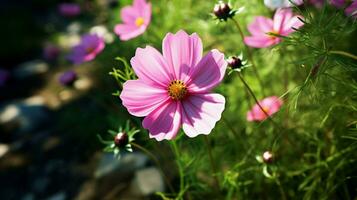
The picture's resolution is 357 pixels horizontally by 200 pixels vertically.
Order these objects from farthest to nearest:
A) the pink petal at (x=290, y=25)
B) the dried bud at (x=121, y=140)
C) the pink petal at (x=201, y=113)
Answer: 1. the pink petal at (x=290, y=25)
2. the dried bud at (x=121, y=140)
3. the pink petal at (x=201, y=113)

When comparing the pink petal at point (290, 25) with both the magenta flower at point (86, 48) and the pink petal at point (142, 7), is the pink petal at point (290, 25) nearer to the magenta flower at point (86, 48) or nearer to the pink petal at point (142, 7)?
the pink petal at point (142, 7)

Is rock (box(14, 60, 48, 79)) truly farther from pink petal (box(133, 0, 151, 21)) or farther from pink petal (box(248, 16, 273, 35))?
pink petal (box(248, 16, 273, 35))

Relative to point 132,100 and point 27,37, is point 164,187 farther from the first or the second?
point 27,37

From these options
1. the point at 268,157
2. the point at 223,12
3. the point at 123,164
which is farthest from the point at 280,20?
the point at 123,164

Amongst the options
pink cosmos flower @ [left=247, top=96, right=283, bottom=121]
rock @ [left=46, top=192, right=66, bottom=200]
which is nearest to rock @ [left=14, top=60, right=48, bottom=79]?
rock @ [left=46, top=192, right=66, bottom=200]

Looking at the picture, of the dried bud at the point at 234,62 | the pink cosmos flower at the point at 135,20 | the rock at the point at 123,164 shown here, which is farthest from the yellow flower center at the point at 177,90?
the rock at the point at 123,164

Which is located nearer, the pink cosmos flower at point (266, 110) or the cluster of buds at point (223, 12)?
the cluster of buds at point (223, 12)

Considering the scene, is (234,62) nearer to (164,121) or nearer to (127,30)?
(164,121)
